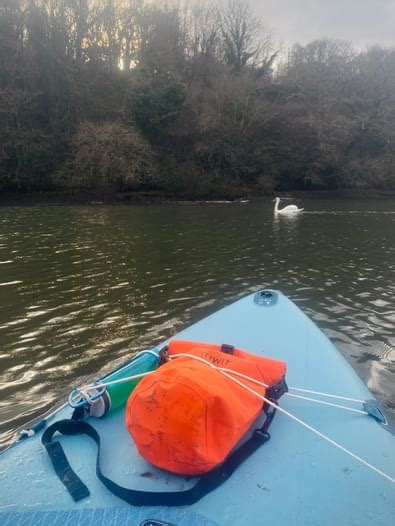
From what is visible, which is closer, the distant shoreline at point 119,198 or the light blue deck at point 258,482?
the light blue deck at point 258,482

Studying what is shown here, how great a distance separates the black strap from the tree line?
77.5ft

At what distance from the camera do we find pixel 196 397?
67.4 inches

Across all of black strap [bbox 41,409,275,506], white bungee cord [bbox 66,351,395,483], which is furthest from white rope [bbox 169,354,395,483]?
black strap [bbox 41,409,275,506]

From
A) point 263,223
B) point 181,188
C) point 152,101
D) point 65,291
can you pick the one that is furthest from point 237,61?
point 65,291

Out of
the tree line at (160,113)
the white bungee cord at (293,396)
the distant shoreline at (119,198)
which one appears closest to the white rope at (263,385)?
the white bungee cord at (293,396)

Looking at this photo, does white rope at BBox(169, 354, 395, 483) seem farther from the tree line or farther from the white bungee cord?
the tree line

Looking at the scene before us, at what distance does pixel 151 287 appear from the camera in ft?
24.1

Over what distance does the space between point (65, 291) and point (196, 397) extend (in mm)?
5799

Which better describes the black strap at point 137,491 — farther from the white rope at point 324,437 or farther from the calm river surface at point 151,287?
the calm river surface at point 151,287

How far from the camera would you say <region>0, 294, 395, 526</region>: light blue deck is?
165 centimetres

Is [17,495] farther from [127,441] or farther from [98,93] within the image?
[98,93]

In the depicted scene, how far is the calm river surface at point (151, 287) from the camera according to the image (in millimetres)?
4496

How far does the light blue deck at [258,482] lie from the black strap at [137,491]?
28 millimetres

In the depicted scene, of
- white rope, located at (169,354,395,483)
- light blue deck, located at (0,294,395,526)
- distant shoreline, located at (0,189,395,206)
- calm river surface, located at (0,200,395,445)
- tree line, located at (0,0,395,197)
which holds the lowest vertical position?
calm river surface, located at (0,200,395,445)
